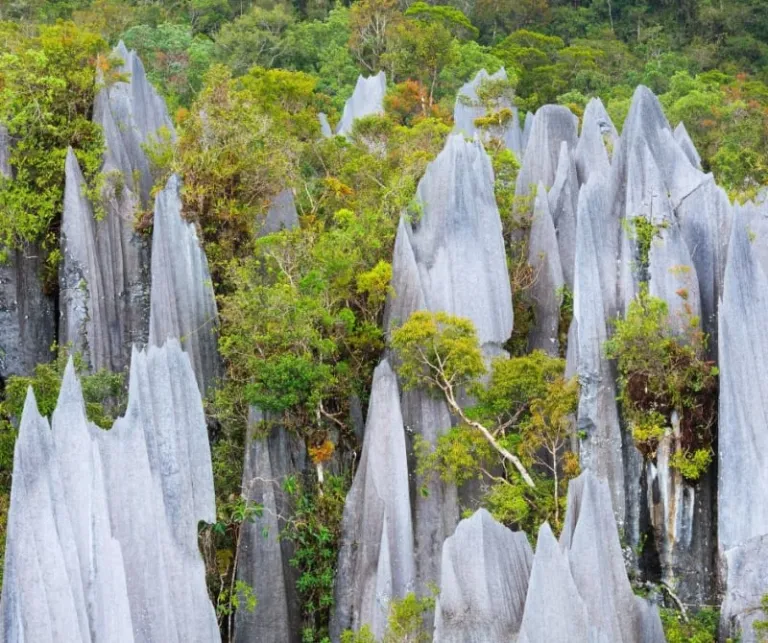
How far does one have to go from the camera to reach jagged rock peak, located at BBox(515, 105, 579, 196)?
29891 millimetres

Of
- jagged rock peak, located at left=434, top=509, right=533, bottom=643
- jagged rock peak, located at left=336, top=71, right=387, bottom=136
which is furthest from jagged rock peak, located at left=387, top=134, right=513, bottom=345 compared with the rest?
jagged rock peak, located at left=336, top=71, right=387, bottom=136

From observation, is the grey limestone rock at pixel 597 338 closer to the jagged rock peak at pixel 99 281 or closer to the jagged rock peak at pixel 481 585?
the jagged rock peak at pixel 481 585

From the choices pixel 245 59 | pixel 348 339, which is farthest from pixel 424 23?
pixel 348 339

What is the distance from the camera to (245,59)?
4212cm

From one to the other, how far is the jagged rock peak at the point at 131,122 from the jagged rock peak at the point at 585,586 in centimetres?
1161

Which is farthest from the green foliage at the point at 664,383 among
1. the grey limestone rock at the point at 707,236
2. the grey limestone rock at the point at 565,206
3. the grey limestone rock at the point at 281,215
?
the grey limestone rock at the point at 281,215

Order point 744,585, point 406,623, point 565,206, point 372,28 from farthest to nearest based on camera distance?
point 372,28 < point 565,206 < point 744,585 < point 406,623

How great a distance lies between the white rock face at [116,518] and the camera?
1738 centimetres

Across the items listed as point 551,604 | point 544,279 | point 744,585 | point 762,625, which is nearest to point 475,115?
point 544,279

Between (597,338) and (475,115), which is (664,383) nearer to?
(597,338)

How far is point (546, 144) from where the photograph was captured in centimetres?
3017

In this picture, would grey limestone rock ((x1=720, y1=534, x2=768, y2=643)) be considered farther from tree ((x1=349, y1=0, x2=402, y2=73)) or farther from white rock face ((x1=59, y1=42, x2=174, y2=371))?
tree ((x1=349, y1=0, x2=402, y2=73))

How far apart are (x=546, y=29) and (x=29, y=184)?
3092cm

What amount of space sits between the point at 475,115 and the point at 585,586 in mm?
18260
